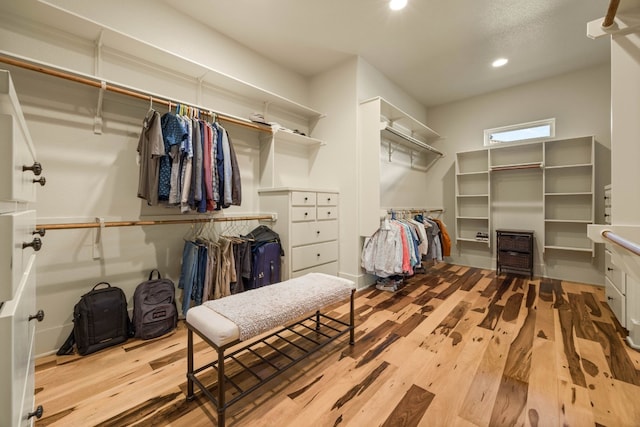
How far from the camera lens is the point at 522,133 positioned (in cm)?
400

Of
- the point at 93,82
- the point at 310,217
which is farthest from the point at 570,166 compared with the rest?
the point at 93,82

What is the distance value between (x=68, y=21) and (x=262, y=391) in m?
2.71

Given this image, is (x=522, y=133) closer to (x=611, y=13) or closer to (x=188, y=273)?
(x=611, y=13)

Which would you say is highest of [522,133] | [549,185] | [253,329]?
[522,133]

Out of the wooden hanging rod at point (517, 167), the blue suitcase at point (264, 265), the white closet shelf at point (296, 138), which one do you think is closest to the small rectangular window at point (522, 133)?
the wooden hanging rod at point (517, 167)

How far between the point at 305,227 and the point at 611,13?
2469 millimetres

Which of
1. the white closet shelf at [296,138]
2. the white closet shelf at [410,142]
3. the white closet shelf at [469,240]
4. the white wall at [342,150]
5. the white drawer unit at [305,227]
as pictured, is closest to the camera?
the white drawer unit at [305,227]

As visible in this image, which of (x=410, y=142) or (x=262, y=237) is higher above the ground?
(x=410, y=142)

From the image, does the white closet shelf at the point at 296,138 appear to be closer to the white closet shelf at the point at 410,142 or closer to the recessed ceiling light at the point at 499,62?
the white closet shelf at the point at 410,142

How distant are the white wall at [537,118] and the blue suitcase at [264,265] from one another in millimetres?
3426

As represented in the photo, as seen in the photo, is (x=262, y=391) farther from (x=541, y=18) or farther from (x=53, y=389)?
(x=541, y=18)

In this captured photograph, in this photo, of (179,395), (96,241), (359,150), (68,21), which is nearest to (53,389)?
(179,395)

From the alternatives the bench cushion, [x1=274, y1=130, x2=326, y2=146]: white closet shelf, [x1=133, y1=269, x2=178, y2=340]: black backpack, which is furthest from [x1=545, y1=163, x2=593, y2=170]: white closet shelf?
[x1=133, y1=269, x2=178, y2=340]: black backpack

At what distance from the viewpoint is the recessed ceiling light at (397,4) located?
90.3 inches
